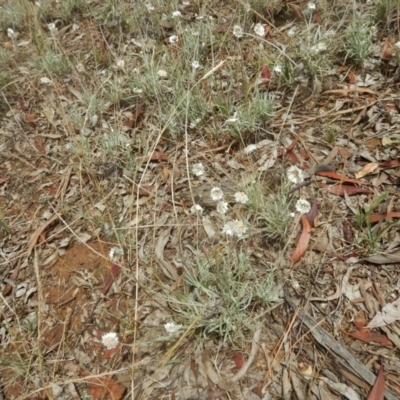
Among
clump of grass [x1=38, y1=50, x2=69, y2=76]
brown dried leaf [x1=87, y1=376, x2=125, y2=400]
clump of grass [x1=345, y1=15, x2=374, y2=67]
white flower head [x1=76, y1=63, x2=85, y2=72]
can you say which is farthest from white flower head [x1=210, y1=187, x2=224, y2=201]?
clump of grass [x1=38, y1=50, x2=69, y2=76]

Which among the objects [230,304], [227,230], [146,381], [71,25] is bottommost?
[146,381]

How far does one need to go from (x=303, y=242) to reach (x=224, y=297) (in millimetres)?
456

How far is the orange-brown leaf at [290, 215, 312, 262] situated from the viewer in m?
1.75

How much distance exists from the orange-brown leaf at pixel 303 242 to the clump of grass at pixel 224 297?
5.8 inches

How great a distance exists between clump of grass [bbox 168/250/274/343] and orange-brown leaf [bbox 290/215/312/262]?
0.49 feet

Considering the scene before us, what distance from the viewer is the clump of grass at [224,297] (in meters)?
1.59

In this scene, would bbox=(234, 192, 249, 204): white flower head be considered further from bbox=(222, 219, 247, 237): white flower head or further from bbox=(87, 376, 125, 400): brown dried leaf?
bbox=(87, 376, 125, 400): brown dried leaf

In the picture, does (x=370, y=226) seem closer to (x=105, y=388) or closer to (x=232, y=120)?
(x=232, y=120)

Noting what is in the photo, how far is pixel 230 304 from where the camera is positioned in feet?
5.35

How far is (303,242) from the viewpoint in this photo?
5.83 ft

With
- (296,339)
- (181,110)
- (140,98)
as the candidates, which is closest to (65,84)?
(140,98)

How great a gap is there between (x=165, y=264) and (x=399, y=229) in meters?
1.08

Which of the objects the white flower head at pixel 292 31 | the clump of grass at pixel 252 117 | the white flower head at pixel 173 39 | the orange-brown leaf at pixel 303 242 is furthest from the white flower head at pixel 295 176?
the white flower head at pixel 173 39

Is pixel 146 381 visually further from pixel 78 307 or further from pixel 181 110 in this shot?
pixel 181 110
